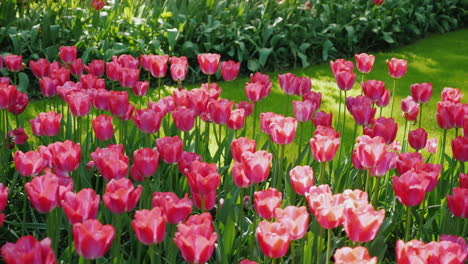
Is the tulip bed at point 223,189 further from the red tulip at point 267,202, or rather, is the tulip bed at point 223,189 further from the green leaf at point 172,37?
the green leaf at point 172,37

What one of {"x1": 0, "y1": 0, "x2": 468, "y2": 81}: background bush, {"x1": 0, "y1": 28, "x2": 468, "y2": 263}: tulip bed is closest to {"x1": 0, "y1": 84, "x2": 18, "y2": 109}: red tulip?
{"x1": 0, "y1": 28, "x2": 468, "y2": 263}: tulip bed

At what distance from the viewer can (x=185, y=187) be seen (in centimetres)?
267

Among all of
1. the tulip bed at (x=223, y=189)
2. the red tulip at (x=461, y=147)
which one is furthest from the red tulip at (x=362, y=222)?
the red tulip at (x=461, y=147)

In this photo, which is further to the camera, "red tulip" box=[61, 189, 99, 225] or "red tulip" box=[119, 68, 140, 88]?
"red tulip" box=[119, 68, 140, 88]

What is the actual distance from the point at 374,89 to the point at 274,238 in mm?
1419

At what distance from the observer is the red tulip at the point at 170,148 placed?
7.07 feet

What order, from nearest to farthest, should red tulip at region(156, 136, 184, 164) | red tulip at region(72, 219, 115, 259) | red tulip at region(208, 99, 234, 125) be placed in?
red tulip at region(72, 219, 115, 259), red tulip at region(156, 136, 184, 164), red tulip at region(208, 99, 234, 125)

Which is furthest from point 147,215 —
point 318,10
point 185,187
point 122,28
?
point 318,10

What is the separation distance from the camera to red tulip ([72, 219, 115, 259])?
4.71ft

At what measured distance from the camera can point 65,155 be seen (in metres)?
2.01

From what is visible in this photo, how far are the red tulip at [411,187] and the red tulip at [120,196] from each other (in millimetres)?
754

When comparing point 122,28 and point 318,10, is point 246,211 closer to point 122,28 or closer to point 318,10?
point 122,28

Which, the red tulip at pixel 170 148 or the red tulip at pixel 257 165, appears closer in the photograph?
the red tulip at pixel 257 165

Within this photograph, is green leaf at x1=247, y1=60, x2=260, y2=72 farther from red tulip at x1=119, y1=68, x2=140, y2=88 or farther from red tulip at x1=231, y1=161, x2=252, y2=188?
red tulip at x1=231, y1=161, x2=252, y2=188
